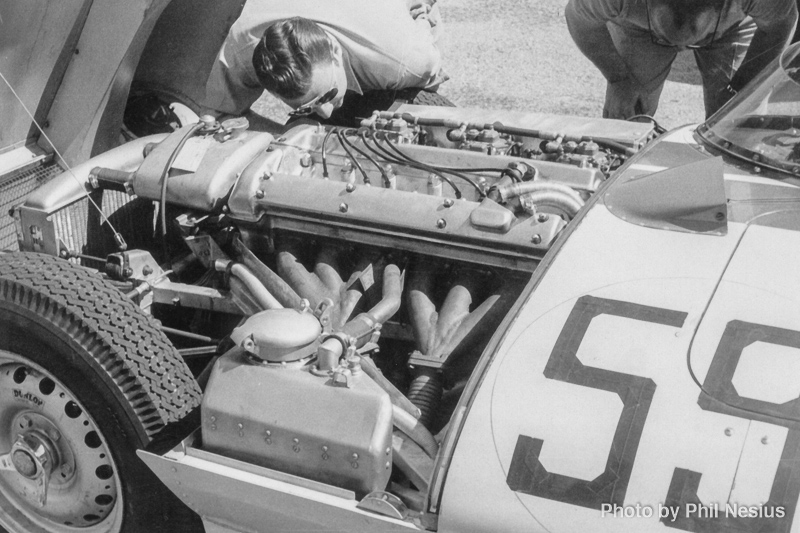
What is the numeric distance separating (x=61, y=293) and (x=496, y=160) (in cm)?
141

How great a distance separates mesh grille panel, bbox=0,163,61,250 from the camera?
11.1 feet

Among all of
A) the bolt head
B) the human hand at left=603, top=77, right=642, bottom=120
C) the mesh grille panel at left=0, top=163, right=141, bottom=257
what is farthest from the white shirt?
the bolt head

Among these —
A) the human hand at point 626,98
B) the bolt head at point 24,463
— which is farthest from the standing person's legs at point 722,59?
the bolt head at point 24,463

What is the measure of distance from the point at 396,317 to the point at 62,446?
106cm

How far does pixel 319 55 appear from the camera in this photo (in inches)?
127

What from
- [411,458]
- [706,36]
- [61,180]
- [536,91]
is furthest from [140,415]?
[536,91]

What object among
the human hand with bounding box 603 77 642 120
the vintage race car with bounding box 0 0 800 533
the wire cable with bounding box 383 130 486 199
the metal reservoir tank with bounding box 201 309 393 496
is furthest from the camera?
the human hand with bounding box 603 77 642 120

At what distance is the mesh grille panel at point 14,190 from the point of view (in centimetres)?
338

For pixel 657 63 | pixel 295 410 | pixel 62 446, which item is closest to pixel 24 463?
pixel 62 446

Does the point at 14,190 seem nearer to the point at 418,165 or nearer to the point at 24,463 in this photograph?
the point at 24,463

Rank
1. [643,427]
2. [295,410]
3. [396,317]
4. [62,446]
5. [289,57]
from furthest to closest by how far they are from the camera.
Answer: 1. [289,57]
2. [396,317]
3. [62,446]
4. [295,410]
5. [643,427]

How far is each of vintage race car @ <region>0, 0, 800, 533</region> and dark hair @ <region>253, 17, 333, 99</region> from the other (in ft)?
0.55

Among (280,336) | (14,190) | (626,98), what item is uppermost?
(626,98)

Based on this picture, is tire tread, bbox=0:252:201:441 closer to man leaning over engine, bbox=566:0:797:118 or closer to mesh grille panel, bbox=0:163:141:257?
mesh grille panel, bbox=0:163:141:257
